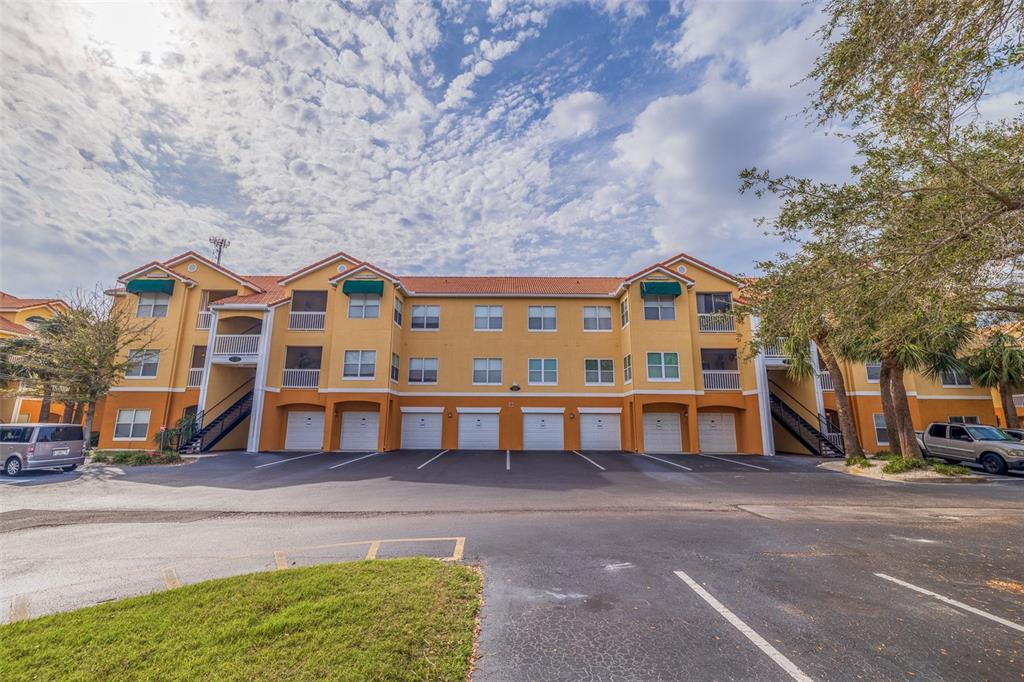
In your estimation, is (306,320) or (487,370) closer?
(306,320)

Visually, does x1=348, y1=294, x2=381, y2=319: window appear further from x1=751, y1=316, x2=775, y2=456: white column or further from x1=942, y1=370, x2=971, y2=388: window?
x1=942, y1=370, x2=971, y2=388: window

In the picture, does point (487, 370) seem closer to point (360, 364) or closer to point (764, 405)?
point (360, 364)

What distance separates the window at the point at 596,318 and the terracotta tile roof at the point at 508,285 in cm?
91

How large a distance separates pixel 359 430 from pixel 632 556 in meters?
20.2

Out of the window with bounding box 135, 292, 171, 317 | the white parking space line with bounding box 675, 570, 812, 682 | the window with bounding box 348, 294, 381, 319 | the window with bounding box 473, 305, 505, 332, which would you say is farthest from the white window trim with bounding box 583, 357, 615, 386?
the window with bounding box 135, 292, 171, 317

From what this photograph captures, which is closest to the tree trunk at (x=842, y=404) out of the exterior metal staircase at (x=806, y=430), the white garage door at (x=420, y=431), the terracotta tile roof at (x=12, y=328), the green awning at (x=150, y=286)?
the exterior metal staircase at (x=806, y=430)

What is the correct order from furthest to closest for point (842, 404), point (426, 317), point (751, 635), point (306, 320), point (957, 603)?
point (426, 317) < point (306, 320) < point (842, 404) < point (957, 603) < point (751, 635)

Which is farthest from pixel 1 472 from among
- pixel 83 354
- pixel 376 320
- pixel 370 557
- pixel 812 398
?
pixel 812 398

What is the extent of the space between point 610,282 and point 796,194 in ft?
69.8

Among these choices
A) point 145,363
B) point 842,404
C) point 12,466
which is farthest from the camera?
point 145,363

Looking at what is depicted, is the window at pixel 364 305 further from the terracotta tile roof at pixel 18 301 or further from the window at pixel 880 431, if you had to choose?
the window at pixel 880 431

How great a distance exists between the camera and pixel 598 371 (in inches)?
988

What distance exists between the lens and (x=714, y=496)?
11781 mm

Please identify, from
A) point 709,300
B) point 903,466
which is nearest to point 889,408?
point 903,466
